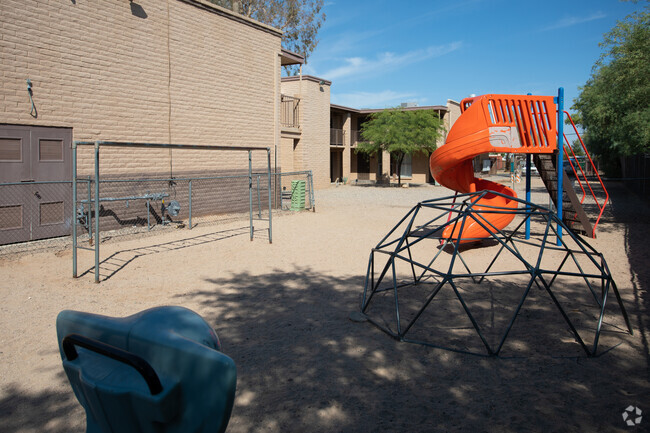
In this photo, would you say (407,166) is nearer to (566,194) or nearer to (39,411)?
(566,194)

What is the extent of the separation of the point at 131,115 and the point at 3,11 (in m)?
3.51

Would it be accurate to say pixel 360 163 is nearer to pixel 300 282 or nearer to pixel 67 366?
pixel 300 282

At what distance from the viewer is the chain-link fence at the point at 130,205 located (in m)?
10.6

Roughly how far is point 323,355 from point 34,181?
348 inches

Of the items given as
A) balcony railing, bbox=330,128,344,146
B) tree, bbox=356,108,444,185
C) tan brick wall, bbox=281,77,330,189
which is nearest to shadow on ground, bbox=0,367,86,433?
tan brick wall, bbox=281,77,330,189

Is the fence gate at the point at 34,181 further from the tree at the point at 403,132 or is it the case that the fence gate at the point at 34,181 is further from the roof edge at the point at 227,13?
the tree at the point at 403,132

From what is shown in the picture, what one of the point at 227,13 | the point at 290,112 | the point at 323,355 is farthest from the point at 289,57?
the point at 323,355

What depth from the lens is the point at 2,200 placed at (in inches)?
404

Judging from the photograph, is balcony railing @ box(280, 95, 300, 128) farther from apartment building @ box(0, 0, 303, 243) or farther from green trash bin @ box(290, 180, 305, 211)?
green trash bin @ box(290, 180, 305, 211)

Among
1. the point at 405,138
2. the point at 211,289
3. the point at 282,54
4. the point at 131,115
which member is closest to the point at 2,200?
the point at 131,115

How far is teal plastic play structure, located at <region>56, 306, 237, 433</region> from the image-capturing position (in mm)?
1756

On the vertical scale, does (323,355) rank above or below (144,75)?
below

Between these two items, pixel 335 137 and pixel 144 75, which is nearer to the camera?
pixel 144 75

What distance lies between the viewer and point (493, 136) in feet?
32.7
